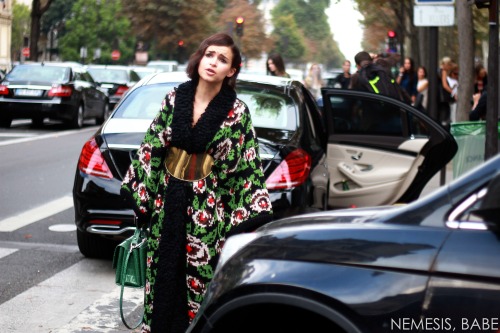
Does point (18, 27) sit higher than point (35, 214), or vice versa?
point (18, 27)

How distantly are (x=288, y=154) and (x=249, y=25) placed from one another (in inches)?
3609

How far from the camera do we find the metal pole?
9.66 meters

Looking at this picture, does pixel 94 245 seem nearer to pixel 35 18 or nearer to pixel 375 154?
pixel 375 154

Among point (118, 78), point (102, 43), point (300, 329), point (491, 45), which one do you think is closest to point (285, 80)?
point (491, 45)

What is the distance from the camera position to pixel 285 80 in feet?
29.0

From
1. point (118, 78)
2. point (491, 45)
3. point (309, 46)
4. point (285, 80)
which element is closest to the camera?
point (285, 80)

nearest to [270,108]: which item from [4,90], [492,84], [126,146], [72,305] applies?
[126,146]

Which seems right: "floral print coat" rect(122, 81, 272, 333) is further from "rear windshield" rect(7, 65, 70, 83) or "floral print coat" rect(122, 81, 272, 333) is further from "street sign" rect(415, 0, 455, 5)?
"rear windshield" rect(7, 65, 70, 83)

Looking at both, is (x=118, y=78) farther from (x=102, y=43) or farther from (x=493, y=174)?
(x=102, y=43)

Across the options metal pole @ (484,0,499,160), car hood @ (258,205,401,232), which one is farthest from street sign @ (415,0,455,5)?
car hood @ (258,205,401,232)

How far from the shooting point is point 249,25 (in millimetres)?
98062

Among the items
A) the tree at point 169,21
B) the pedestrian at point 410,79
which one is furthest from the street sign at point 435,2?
the tree at point 169,21

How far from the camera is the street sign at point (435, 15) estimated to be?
39.9 ft

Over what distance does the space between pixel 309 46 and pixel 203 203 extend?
17534 cm
